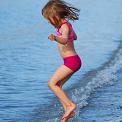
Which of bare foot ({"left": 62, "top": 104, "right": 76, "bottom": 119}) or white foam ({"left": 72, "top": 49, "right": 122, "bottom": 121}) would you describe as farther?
white foam ({"left": 72, "top": 49, "right": 122, "bottom": 121})

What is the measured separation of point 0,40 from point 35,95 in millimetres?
7664

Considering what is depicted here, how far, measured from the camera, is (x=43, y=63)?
13.0 meters

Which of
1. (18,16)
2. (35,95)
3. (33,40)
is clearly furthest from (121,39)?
(35,95)

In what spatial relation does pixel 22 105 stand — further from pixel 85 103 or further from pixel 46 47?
pixel 46 47

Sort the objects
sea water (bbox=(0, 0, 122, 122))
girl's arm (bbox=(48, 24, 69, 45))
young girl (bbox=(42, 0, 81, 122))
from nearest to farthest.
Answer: girl's arm (bbox=(48, 24, 69, 45)), young girl (bbox=(42, 0, 81, 122)), sea water (bbox=(0, 0, 122, 122))

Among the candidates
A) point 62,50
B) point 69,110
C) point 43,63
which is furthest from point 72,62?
point 43,63

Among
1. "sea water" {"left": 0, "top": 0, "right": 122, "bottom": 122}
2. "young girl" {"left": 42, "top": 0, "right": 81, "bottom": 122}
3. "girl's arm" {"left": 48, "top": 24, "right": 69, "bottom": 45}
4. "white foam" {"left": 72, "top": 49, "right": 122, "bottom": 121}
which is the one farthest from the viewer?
"white foam" {"left": 72, "top": 49, "right": 122, "bottom": 121}

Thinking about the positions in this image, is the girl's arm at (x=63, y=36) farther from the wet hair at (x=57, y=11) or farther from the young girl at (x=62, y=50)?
the wet hair at (x=57, y=11)

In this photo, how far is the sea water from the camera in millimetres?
8883

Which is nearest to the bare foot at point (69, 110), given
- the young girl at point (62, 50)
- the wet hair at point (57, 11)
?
the young girl at point (62, 50)

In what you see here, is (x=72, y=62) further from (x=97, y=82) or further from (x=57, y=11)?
(x=97, y=82)

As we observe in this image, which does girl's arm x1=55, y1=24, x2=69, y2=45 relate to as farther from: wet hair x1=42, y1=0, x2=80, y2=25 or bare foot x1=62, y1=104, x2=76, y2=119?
bare foot x1=62, y1=104, x2=76, y2=119

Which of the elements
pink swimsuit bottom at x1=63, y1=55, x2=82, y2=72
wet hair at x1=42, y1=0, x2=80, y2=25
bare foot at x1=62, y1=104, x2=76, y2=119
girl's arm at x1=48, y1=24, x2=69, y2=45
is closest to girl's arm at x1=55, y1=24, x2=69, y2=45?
girl's arm at x1=48, y1=24, x2=69, y2=45

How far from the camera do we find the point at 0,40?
17141 mm
